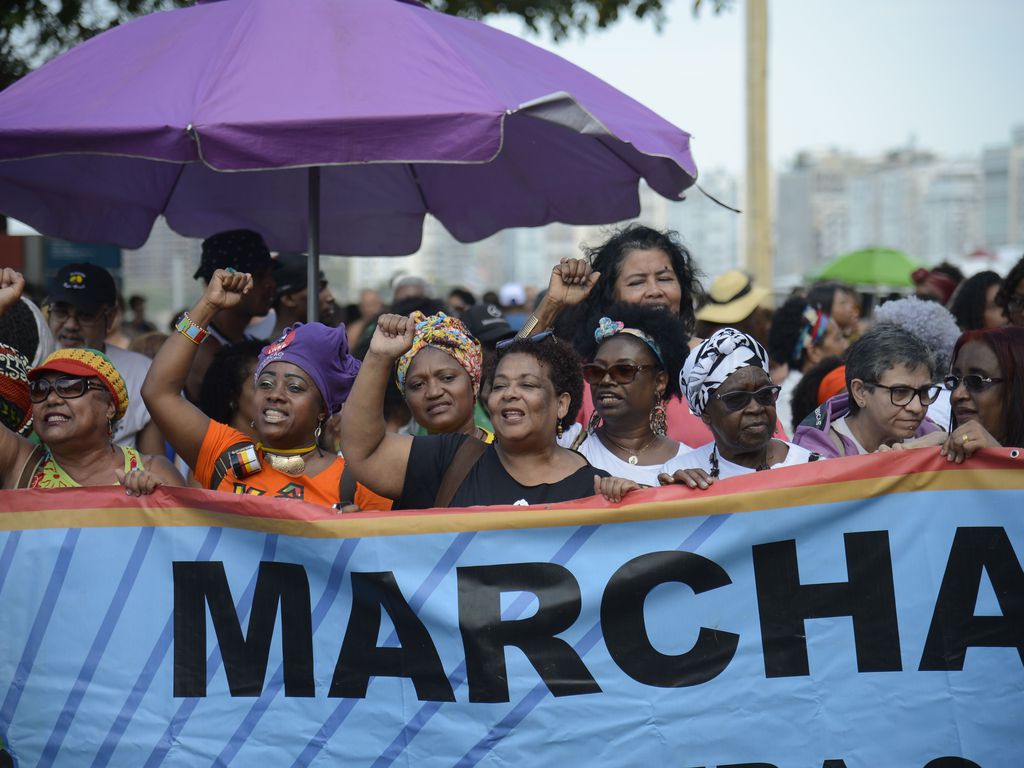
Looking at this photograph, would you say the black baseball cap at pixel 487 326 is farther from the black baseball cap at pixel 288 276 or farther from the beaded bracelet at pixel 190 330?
the beaded bracelet at pixel 190 330

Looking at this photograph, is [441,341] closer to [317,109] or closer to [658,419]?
[658,419]

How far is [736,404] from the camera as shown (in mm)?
4098

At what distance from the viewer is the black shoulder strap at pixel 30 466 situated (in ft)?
14.3

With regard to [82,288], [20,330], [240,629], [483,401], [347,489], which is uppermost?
[82,288]

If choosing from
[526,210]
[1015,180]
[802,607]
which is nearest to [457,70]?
[526,210]

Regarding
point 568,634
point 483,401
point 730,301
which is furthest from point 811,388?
point 568,634

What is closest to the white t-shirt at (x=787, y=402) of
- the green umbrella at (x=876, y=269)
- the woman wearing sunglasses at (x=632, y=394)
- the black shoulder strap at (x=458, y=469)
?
the woman wearing sunglasses at (x=632, y=394)

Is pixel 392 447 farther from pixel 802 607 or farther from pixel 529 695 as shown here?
pixel 802 607

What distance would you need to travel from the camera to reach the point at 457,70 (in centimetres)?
432

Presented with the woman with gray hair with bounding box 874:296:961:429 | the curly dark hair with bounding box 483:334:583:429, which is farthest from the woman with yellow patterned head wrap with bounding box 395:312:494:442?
the woman with gray hair with bounding box 874:296:961:429

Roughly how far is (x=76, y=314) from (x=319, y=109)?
6.98ft

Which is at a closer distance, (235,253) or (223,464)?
(223,464)

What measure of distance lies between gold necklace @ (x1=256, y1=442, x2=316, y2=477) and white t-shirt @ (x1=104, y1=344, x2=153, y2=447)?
937mm

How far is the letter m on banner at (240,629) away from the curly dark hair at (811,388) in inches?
117
